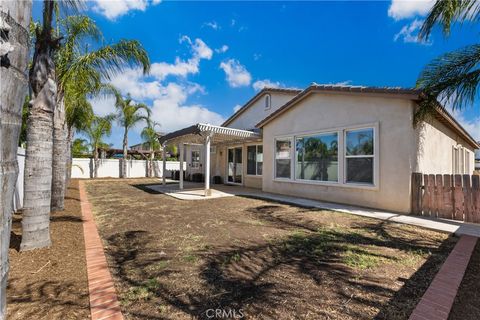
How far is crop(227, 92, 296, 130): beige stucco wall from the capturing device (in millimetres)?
15109

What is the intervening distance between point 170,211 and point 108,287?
4.67m

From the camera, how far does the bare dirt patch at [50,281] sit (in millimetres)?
2539

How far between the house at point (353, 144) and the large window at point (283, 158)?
0.16 feet

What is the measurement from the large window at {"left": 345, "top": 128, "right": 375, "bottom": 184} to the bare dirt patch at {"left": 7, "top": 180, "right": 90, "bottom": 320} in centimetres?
838

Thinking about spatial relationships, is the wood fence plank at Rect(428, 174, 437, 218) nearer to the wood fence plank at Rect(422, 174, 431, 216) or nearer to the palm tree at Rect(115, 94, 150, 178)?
the wood fence plank at Rect(422, 174, 431, 216)

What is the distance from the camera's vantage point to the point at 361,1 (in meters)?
9.71

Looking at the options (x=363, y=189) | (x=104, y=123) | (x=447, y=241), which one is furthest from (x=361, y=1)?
(x=104, y=123)

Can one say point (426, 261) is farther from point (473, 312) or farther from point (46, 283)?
point (46, 283)

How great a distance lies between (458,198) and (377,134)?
2785mm

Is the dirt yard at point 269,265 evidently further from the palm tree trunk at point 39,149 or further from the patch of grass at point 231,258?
the palm tree trunk at point 39,149

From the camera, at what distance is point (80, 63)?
614 centimetres

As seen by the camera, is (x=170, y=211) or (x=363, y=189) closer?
(x=170, y=211)

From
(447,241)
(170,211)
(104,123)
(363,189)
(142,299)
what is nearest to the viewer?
(142,299)

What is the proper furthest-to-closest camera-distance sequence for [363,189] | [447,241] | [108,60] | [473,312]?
[363,189], [108,60], [447,241], [473,312]
